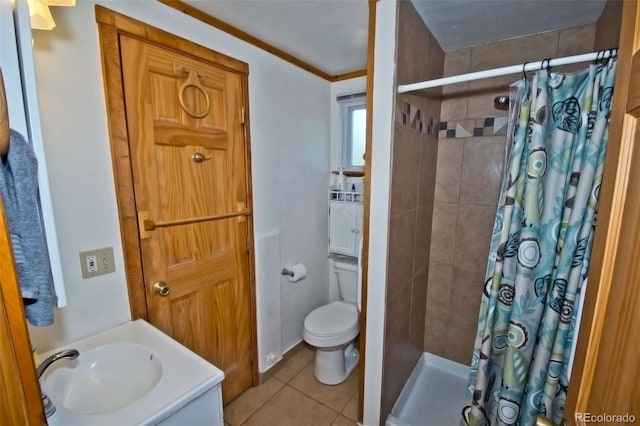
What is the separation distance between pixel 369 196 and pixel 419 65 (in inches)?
30.8

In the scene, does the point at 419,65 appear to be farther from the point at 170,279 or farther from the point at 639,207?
the point at 170,279

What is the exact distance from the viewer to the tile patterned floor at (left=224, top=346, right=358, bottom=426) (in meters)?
1.70

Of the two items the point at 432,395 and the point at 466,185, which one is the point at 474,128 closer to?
the point at 466,185

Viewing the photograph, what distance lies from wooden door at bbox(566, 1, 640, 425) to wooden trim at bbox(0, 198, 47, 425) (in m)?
0.92

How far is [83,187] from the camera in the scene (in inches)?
45.2

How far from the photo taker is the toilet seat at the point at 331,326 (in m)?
1.89

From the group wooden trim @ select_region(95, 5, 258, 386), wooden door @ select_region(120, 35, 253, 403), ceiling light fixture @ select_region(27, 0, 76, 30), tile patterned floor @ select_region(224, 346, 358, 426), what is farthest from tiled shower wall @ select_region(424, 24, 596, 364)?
ceiling light fixture @ select_region(27, 0, 76, 30)

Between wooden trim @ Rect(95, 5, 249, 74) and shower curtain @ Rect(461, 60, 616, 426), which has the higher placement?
wooden trim @ Rect(95, 5, 249, 74)

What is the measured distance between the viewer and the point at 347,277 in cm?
243

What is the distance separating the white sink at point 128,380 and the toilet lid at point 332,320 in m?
0.97

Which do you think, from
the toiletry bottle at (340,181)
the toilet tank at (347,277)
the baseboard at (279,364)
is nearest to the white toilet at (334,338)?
the toilet tank at (347,277)

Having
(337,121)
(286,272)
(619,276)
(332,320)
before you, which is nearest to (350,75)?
(337,121)

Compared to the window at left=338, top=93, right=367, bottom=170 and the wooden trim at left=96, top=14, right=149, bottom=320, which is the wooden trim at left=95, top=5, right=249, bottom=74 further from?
the window at left=338, top=93, right=367, bottom=170

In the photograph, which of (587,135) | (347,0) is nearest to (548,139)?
(587,135)
